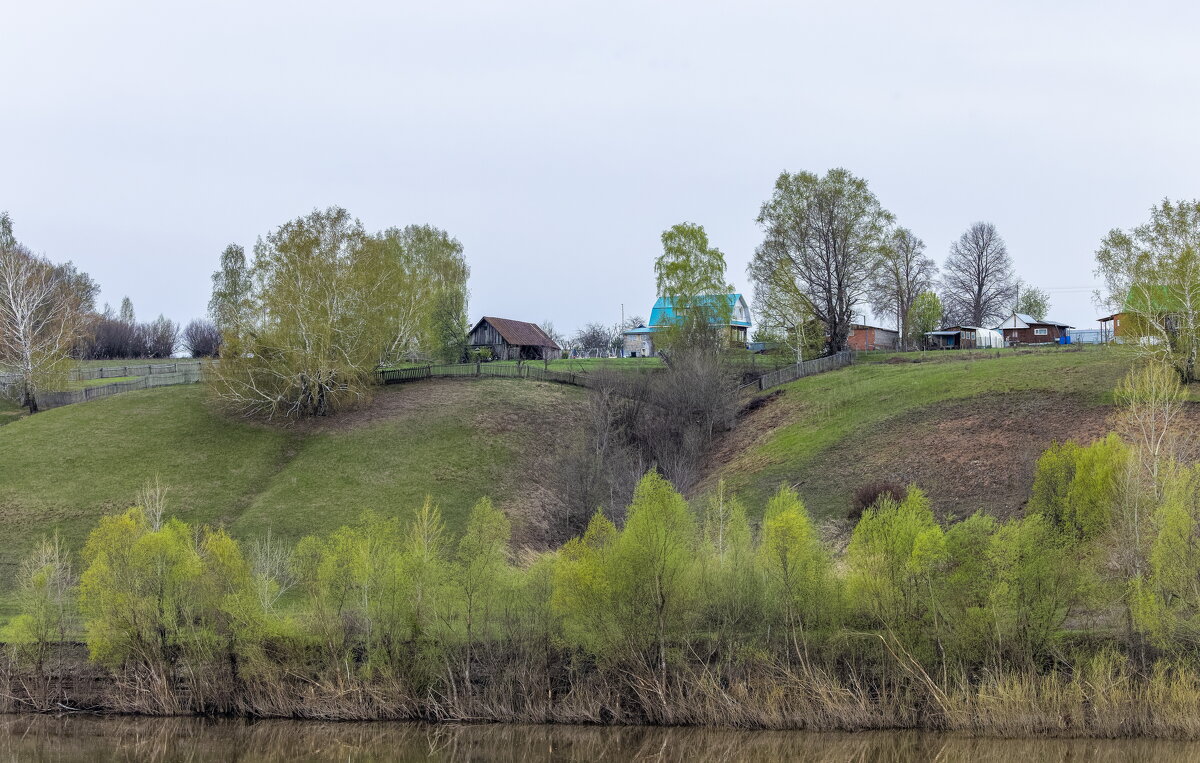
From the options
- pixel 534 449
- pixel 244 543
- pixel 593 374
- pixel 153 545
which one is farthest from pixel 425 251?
pixel 153 545

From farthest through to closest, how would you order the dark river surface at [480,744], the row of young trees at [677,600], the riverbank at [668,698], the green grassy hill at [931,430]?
the green grassy hill at [931,430] < the row of young trees at [677,600] < the riverbank at [668,698] < the dark river surface at [480,744]

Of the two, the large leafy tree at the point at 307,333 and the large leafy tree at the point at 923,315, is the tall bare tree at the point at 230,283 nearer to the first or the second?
the large leafy tree at the point at 307,333

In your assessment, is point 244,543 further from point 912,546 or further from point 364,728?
point 912,546

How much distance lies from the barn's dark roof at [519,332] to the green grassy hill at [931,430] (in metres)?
36.0

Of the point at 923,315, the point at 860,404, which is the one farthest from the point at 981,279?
the point at 860,404

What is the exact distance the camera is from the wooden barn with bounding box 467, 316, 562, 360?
3590 inches

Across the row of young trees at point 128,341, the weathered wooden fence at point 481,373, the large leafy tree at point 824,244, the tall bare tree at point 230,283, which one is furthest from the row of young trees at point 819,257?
the row of young trees at point 128,341

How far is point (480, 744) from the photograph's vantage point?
27.7 metres

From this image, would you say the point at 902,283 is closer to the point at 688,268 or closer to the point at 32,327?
the point at 688,268

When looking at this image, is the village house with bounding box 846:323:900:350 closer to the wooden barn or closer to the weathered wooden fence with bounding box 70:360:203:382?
the wooden barn

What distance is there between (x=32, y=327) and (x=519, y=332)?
137 feet

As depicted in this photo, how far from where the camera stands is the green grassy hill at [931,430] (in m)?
42.6

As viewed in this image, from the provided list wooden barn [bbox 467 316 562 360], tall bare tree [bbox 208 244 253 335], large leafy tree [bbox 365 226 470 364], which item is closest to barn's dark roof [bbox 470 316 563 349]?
wooden barn [bbox 467 316 562 360]

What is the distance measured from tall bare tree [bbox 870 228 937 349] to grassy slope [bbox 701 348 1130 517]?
16.3 metres
